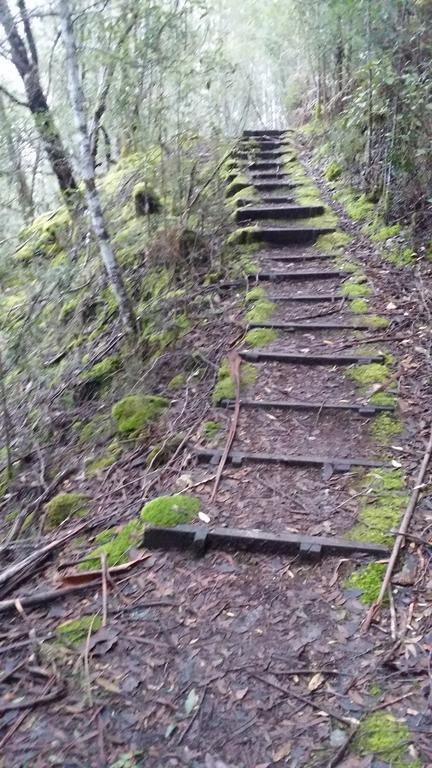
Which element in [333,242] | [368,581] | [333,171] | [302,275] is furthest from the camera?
[333,171]

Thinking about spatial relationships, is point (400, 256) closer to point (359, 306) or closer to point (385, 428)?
point (359, 306)

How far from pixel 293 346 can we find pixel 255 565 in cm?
277

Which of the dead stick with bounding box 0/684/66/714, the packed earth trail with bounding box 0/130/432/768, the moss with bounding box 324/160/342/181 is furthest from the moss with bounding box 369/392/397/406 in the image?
the moss with bounding box 324/160/342/181

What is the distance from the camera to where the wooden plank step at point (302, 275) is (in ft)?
23.4

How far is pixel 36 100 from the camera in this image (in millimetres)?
9375

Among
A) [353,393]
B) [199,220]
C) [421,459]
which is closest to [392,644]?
[421,459]

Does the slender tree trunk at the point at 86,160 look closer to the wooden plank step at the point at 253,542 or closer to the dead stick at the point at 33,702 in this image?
the wooden plank step at the point at 253,542

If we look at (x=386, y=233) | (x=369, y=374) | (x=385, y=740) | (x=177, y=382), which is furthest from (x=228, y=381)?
(x=386, y=233)

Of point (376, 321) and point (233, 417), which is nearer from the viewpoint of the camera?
point (233, 417)

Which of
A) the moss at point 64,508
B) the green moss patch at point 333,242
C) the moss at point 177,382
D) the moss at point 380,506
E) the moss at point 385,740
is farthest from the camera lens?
the green moss patch at point 333,242

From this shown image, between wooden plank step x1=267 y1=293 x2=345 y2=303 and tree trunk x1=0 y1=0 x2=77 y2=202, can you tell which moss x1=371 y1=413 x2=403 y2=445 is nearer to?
wooden plank step x1=267 y1=293 x2=345 y2=303

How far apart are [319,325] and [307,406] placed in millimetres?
1420

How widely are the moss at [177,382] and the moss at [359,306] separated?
1947mm

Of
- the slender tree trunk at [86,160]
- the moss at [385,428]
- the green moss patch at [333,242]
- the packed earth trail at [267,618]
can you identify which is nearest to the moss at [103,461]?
the packed earth trail at [267,618]
